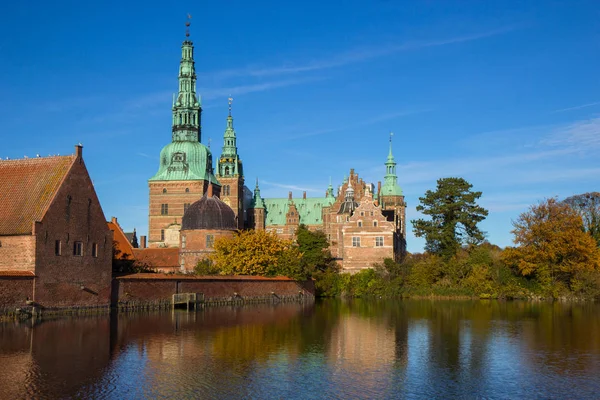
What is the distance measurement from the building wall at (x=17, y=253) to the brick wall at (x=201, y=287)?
649 centimetres

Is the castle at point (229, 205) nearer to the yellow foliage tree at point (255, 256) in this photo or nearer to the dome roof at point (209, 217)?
the dome roof at point (209, 217)

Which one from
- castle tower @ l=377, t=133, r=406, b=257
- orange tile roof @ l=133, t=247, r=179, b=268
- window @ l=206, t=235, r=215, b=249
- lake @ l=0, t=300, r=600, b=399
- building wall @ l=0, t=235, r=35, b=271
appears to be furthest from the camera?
castle tower @ l=377, t=133, r=406, b=257

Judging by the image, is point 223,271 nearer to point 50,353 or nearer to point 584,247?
point 584,247

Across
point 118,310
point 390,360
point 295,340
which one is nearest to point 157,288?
point 118,310

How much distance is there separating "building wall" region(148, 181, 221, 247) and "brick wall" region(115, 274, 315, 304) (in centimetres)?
3621

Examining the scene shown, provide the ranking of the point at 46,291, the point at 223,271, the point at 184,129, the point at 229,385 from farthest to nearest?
1. the point at 184,129
2. the point at 223,271
3. the point at 46,291
4. the point at 229,385

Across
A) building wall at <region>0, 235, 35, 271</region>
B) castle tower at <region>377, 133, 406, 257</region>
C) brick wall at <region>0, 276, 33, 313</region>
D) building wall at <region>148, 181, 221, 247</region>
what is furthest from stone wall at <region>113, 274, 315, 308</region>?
castle tower at <region>377, 133, 406, 257</region>

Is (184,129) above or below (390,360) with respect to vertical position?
above

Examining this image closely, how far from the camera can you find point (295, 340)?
28.6 meters

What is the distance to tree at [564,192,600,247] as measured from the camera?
71.2 metres

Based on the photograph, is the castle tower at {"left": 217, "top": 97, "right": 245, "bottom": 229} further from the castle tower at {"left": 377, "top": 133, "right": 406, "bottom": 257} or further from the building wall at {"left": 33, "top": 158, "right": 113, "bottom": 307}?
the building wall at {"left": 33, "top": 158, "right": 113, "bottom": 307}

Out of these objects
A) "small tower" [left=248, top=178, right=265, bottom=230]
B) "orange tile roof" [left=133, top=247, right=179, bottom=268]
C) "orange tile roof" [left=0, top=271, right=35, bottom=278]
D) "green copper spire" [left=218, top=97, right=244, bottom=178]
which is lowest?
"orange tile roof" [left=0, top=271, right=35, bottom=278]

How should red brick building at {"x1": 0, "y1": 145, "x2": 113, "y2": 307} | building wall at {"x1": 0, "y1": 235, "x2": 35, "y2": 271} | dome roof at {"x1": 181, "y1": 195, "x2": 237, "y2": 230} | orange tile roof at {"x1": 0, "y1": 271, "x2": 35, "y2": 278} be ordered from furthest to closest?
1. dome roof at {"x1": 181, "y1": 195, "x2": 237, "y2": 230}
2. red brick building at {"x1": 0, "y1": 145, "x2": 113, "y2": 307}
3. building wall at {"x1": 0, "y1": 235, "x2": 35, "y2": 271}
4. orange tile roof at {"x1": 0, "y1": 271, "x2": 35, "y2": 278}

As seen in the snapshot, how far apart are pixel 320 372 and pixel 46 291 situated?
2019 cm
